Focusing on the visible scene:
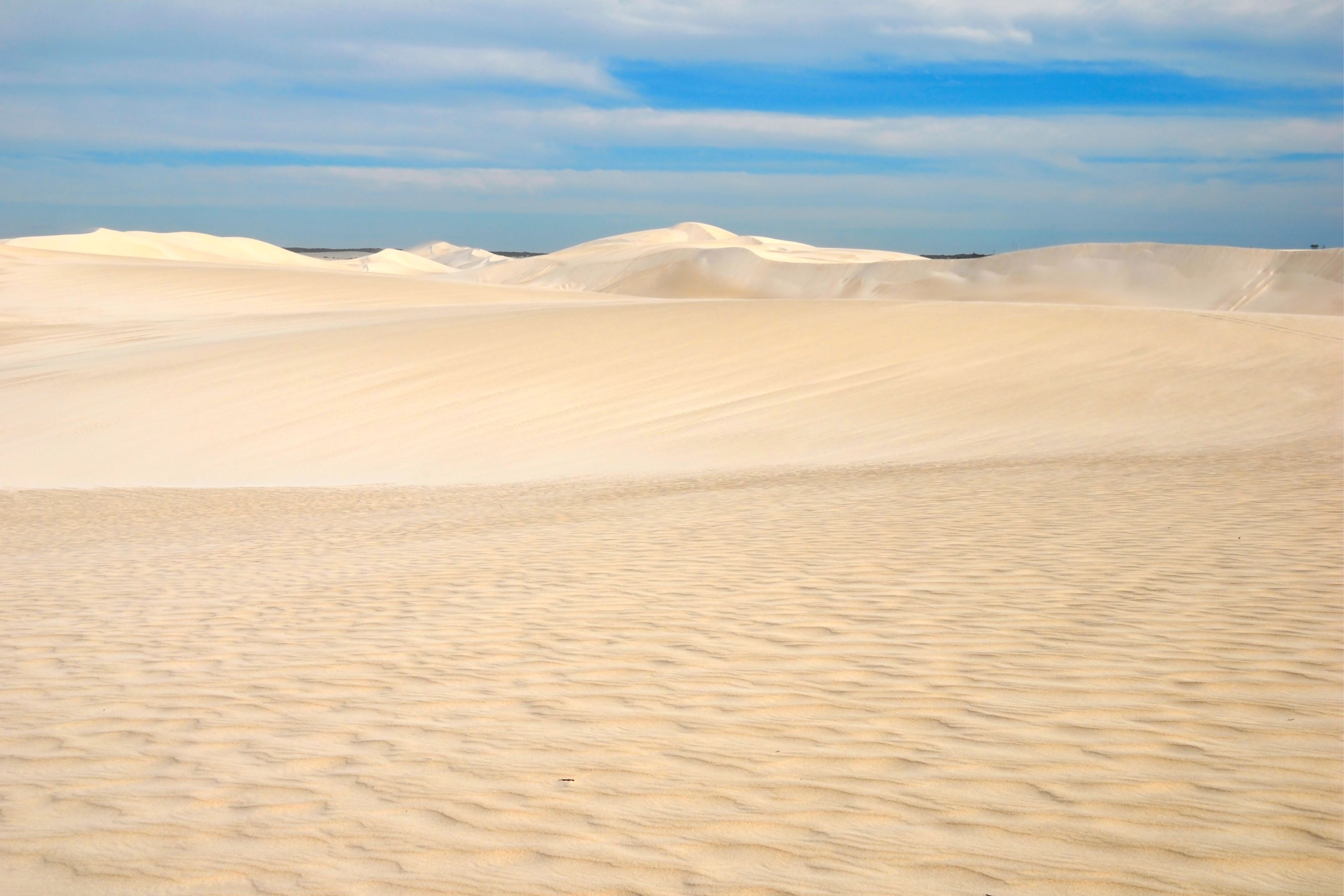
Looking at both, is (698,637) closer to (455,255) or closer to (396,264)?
(396,264)

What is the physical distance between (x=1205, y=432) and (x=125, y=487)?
12.1 metres

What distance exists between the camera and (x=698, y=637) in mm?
5340

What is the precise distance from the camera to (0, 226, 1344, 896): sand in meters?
3.02

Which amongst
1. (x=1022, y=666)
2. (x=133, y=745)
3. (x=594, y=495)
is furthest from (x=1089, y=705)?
(x=594, y=495)

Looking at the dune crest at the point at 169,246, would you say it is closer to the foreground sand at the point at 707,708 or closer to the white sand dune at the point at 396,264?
the white sand dune at the point at 396,264

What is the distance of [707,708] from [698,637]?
42.9 inches

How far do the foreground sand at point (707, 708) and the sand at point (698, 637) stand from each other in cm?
2


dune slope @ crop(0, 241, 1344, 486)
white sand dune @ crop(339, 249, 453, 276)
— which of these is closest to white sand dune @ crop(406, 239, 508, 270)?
white sand dune @ crop(339, 249, 453, 276)

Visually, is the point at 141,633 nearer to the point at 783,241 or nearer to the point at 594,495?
the point at 594,495

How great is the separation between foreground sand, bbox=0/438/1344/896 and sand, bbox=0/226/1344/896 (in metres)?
0.02

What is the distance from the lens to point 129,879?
2.83m

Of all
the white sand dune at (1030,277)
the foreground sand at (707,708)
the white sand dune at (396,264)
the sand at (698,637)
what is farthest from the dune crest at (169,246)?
the foreground sand at (707,708)

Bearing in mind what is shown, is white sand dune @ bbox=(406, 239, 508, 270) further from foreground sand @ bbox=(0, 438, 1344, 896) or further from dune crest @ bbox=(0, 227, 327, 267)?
foreground sand @ bbox=(0, 438, 1344, 896)

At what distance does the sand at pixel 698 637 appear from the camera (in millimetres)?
3016
